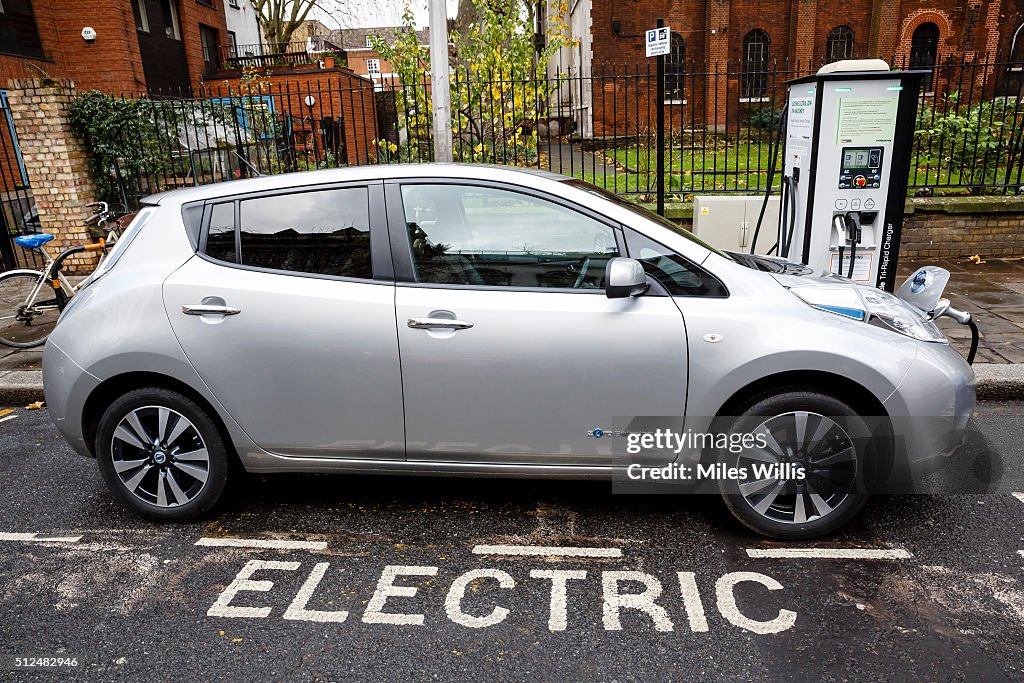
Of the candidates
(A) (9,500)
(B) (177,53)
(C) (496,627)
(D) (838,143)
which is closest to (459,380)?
(C) (496,627)

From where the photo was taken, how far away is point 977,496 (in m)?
3.81

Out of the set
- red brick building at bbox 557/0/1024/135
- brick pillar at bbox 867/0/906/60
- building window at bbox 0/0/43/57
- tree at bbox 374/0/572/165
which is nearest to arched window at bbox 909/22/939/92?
red brick building at bbox 557/0/1024/135

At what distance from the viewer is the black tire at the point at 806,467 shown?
10.6 ft

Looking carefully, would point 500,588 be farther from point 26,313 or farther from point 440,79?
point 26,313

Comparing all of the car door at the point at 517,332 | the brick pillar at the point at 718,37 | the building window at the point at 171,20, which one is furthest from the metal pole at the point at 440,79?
the building window at the point at 171,20

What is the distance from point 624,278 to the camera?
3.10 meters

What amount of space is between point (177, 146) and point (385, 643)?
29.4ft

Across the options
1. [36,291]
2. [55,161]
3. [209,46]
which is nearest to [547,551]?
[36,291]

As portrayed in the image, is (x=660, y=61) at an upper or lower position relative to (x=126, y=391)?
upper

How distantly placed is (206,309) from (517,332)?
1.43 meters

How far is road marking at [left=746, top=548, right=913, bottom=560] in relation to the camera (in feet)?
10.8

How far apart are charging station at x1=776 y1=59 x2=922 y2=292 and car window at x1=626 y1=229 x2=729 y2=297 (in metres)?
2.78

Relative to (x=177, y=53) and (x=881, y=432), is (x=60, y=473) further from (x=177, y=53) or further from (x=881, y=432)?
(x=177, y=53)

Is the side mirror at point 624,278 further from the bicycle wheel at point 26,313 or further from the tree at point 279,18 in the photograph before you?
the tree at point 279,18
